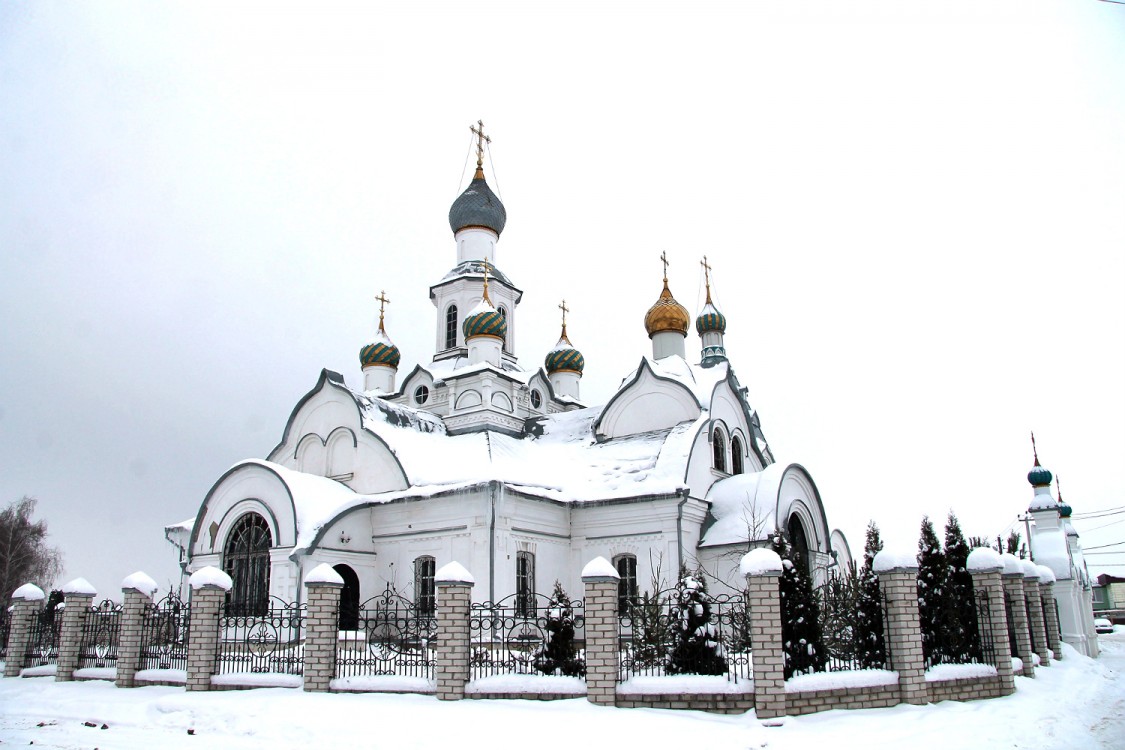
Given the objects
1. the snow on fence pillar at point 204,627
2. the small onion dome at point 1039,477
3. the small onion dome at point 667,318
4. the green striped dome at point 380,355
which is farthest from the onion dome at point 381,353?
the small onion dome at point 1039,477

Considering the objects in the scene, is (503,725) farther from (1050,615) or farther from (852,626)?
(1050,615)

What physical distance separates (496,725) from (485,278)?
15.6 m

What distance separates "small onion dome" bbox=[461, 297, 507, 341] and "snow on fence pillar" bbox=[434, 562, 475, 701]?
12129 millimetres

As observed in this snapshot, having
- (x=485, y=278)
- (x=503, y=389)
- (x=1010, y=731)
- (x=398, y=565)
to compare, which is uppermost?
(x=485, y=278)

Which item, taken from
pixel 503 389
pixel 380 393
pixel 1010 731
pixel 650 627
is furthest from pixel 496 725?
pixel 380 393

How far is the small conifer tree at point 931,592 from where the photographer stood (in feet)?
39.1

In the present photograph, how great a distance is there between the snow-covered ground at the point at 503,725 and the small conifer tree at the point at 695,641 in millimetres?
785

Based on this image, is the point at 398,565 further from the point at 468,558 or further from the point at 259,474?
the point at 259,474

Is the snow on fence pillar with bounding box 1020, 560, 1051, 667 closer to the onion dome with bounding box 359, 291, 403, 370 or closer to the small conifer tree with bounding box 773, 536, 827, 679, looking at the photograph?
the small conifer tree with bounding box 773, 536, 827, 679

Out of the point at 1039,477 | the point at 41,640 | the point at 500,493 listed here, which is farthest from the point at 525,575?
the point at 1039,477

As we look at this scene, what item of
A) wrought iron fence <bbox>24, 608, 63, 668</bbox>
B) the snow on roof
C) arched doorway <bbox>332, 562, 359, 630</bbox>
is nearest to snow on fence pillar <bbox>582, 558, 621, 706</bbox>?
the snow on roof

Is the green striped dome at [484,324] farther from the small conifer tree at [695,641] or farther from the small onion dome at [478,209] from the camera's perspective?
the small conifer tree at [695,641]

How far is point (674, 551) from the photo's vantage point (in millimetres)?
16578

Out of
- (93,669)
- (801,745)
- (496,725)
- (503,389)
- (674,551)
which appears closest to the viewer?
(801,745)
